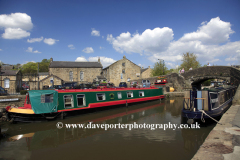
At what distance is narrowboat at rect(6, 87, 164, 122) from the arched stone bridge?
12976 mm

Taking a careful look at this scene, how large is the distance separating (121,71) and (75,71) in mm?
10426

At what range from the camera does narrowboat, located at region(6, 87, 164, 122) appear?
842 cm

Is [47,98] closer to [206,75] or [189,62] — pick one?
[206,75]

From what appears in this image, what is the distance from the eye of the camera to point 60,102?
938 cm

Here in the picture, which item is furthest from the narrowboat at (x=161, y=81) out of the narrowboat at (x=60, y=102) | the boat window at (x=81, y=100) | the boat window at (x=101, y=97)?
the boat window at (x=81, y=100)

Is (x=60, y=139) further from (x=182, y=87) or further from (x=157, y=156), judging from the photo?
(x=182, y=87)

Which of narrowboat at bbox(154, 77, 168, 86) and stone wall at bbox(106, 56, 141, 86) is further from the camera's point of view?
stone wall at bbox(106, 56, 141, 86)

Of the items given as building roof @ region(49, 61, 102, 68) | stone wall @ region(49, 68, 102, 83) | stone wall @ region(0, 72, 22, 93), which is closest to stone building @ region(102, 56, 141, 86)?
stone wall @ region(49, 68, 102, 83)

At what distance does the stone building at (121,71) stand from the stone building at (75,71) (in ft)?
8.55

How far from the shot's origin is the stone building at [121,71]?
3334 centimetres

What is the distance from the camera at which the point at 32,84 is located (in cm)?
2036

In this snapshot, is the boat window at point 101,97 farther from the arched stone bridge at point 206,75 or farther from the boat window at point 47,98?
the arched stone bridge at point 206,75

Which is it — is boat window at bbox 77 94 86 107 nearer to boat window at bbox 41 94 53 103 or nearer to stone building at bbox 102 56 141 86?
boat window at bbox 41 94 53 103

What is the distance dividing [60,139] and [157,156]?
4190 millimetres
